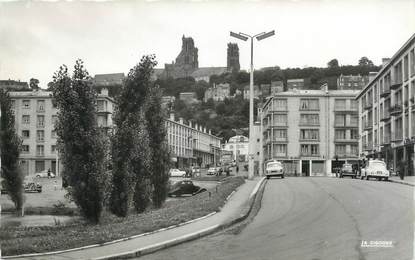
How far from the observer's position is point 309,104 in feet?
336

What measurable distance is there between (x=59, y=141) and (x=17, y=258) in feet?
28.9

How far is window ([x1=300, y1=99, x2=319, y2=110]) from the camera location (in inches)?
4016

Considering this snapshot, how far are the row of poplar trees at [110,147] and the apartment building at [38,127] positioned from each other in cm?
2700

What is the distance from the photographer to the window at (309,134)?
102 m

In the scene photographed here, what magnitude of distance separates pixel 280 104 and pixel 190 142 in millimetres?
29113

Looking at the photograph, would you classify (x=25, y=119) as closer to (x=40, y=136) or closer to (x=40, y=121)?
(x=40, y=121)

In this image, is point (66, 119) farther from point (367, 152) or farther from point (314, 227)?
point (367, 152)

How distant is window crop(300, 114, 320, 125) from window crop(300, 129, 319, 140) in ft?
4.70

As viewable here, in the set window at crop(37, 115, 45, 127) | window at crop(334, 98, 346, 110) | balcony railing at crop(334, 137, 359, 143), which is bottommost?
balcony railing at crop(334, 137, 359, 143)

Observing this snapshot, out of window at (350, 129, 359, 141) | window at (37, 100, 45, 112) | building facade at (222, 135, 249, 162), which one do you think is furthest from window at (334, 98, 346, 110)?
A: building facade at (222, 135, 249, 162)

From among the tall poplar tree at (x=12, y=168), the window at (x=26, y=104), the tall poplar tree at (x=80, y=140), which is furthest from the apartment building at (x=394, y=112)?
the window at (x=26, y=104)

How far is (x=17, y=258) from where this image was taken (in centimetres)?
1166

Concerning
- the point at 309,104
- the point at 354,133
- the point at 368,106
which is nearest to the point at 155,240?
the point at 368,106

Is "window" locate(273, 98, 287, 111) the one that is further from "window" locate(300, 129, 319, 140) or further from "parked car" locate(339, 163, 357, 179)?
"parked car" locate(339, 163, 357, 179)
